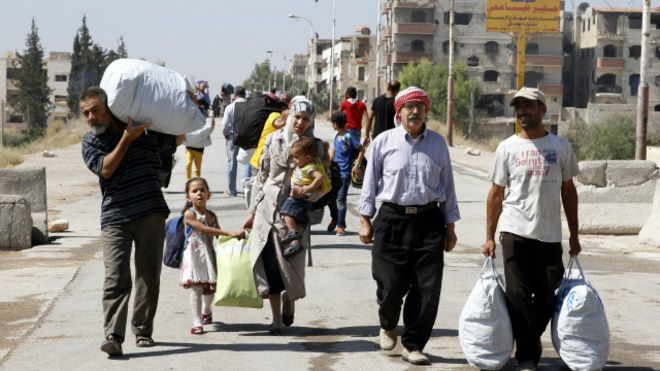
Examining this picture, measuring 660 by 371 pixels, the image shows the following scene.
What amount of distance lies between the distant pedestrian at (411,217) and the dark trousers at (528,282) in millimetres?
482

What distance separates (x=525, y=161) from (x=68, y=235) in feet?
30.9

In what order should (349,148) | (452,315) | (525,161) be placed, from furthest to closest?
(349,148) → (452,315) → (525,161)

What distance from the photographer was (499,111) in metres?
106

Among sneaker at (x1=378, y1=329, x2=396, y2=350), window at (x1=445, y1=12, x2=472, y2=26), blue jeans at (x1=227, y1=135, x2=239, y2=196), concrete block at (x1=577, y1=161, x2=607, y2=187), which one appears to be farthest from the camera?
window at (x1=445, y1=12, x2=472, y2=26)

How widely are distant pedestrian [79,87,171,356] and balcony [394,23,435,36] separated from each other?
4038 inches

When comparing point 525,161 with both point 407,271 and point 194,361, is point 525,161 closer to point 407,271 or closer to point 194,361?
point 407,271

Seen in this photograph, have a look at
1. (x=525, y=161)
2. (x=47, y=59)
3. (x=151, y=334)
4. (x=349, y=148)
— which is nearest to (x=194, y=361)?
(x=151, y=334)

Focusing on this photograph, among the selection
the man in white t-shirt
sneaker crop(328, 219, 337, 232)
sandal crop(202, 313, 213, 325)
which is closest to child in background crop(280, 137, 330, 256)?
sandal crop(202, 313, 213, 325)

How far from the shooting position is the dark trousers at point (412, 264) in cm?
775

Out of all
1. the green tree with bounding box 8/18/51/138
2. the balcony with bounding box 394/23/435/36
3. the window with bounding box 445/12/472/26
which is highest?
the window with bounding box 445/12/472/26

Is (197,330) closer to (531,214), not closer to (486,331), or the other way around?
(486,331)

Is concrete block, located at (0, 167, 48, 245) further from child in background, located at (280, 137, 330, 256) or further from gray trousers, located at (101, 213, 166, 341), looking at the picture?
gray trousers, located at (101, 213, 166, 341)

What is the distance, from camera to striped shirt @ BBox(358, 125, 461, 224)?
→ 779 centimetres

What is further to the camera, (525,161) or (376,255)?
(376,255)
